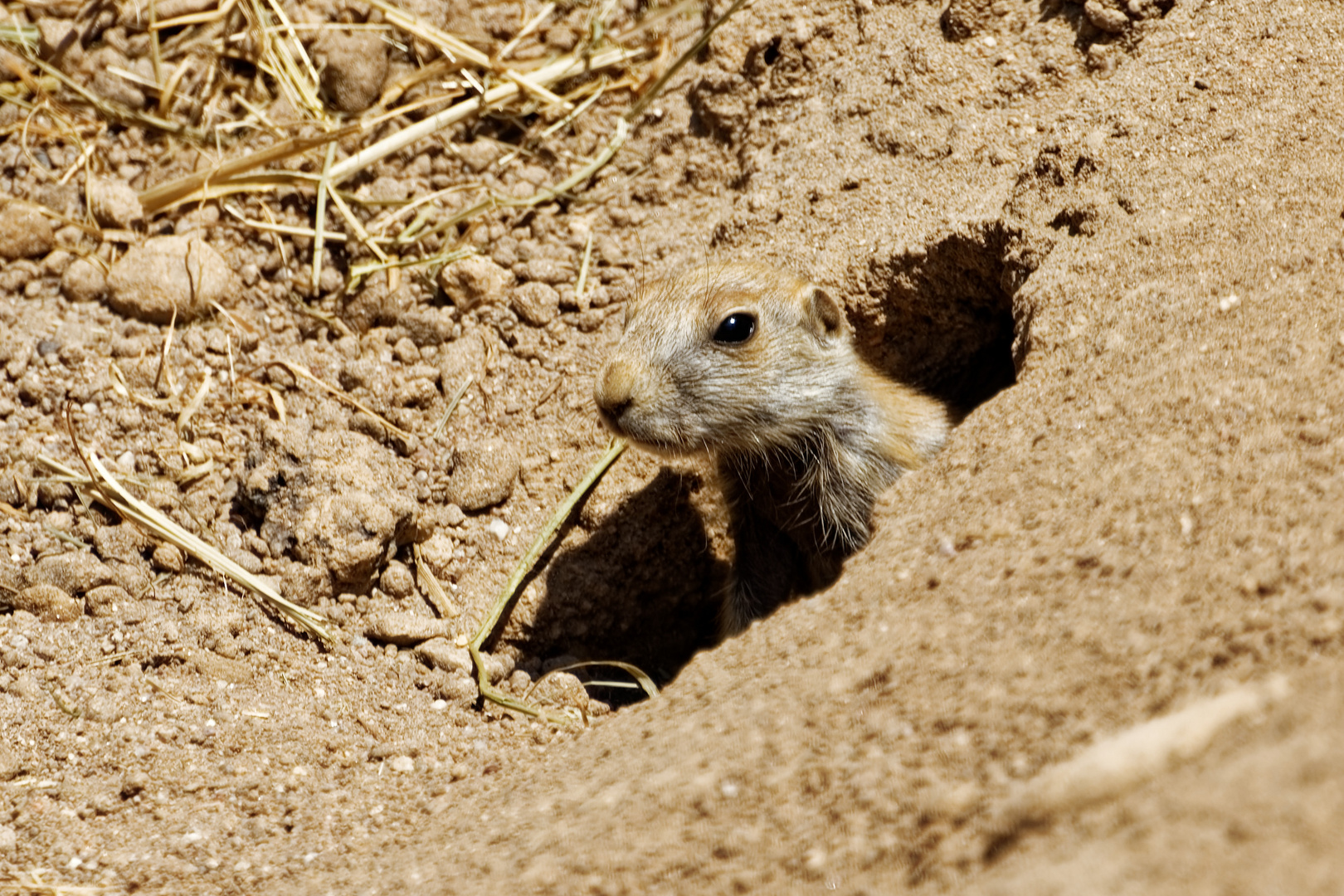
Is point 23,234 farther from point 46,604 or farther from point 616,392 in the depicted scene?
point 616,392

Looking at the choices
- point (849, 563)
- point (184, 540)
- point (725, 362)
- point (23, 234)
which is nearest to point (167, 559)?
point (184, 540)

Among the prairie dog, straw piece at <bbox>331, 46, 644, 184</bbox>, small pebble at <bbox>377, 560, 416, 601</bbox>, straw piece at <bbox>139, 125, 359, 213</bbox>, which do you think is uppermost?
straw piece at <bbox>331, 46, 644, 184</bbox>

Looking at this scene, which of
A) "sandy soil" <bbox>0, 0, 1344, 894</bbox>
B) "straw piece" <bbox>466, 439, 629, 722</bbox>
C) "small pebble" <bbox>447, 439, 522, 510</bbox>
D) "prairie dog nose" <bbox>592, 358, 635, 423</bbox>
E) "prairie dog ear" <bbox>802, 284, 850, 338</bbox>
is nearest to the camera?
"sandy soil" <bbox>0, 0, 1344, 894</bbox>

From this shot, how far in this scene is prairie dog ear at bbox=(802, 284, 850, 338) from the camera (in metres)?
4.77

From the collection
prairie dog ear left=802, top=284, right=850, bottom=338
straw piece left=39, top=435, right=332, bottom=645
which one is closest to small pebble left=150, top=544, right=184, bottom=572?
straw piece left=39, top=435, right=332, bottom=645

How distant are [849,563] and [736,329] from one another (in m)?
1.30

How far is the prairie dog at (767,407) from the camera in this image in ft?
14.6

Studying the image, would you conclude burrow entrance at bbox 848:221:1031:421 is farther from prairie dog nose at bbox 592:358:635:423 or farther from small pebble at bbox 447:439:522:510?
small pebble at bbox 447:439:522:510

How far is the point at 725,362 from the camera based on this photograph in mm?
4574

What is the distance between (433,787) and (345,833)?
349 millimetres

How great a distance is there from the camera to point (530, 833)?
2914 mm

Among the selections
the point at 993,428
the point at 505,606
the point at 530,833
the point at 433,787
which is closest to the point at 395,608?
the point at 505,606

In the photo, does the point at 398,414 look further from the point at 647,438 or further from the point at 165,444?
the point at 647,438

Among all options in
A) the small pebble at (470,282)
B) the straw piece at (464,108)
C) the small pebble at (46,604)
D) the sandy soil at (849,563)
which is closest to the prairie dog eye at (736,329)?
the sandy soil at (849,563)
